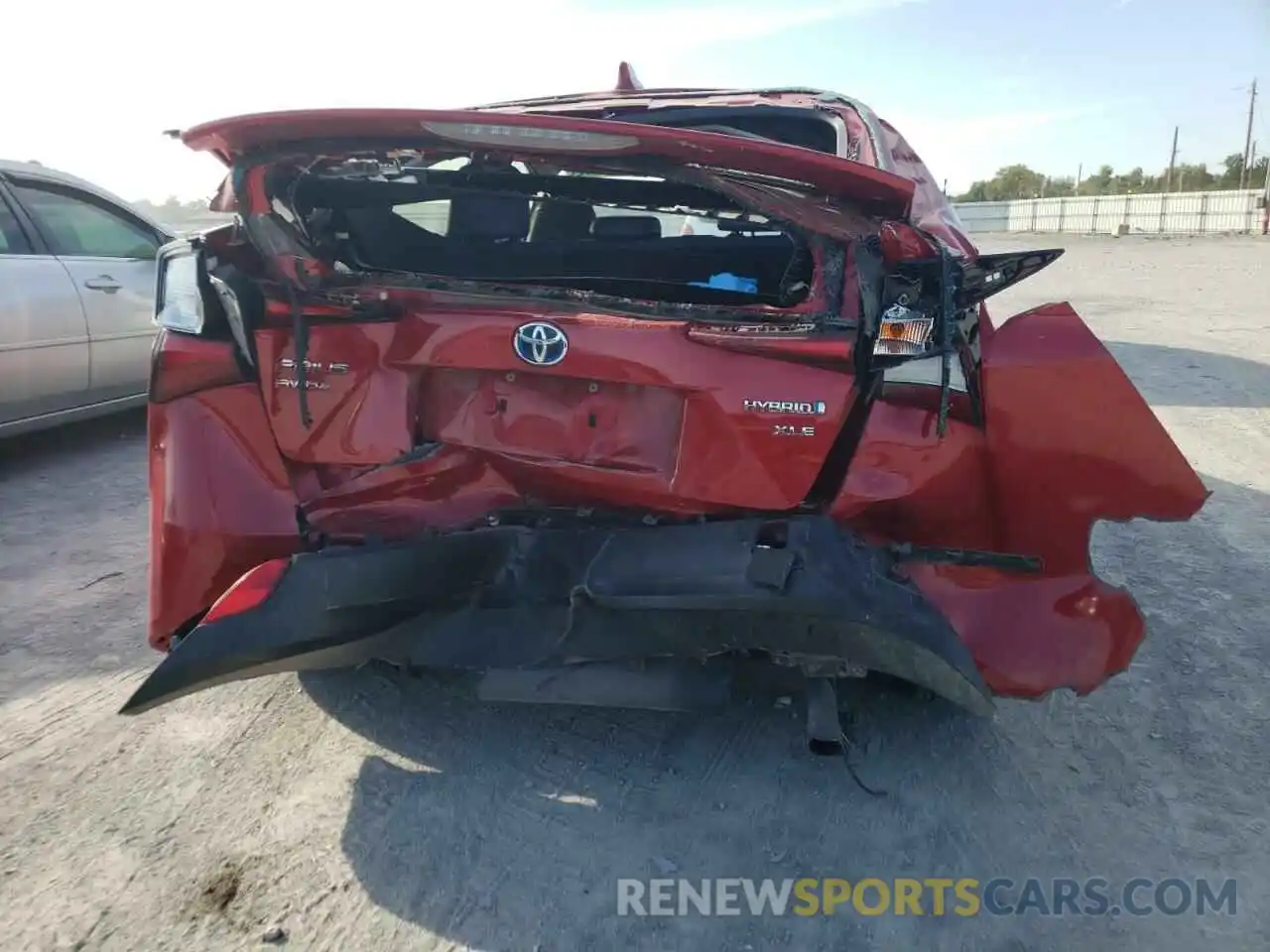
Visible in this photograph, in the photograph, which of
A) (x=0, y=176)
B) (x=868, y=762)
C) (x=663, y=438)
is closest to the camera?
(x=663, y=438)

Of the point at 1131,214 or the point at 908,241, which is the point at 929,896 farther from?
the point at 1131,214

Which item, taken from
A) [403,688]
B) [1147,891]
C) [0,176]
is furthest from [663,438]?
[0,176]

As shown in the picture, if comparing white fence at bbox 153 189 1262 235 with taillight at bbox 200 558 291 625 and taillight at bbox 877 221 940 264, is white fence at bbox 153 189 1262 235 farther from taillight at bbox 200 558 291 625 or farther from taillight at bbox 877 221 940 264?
taillight at bbox 200 558 291 625

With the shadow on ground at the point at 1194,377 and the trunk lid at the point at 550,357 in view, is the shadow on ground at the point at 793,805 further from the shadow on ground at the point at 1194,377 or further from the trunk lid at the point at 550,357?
the shadow on ground at the point at 1194,377

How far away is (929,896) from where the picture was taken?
2338mm

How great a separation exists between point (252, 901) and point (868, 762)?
1.59 m

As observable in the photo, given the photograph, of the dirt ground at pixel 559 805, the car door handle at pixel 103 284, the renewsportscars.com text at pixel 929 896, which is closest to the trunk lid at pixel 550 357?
the dirt ground at pixel 559 805

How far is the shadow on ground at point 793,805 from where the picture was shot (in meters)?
2.25

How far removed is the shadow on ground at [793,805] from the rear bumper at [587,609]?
1.26 feet

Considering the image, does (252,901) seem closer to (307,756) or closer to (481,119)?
(307,756)

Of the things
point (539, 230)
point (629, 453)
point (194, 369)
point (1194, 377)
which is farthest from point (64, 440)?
point (1194, 377)

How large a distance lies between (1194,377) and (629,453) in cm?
693

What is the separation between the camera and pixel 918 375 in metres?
2.51

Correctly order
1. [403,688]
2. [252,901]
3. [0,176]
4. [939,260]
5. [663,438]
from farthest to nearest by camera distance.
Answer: [0,176] < [403,688] < [663,438] < [939,260] < [252,901]
